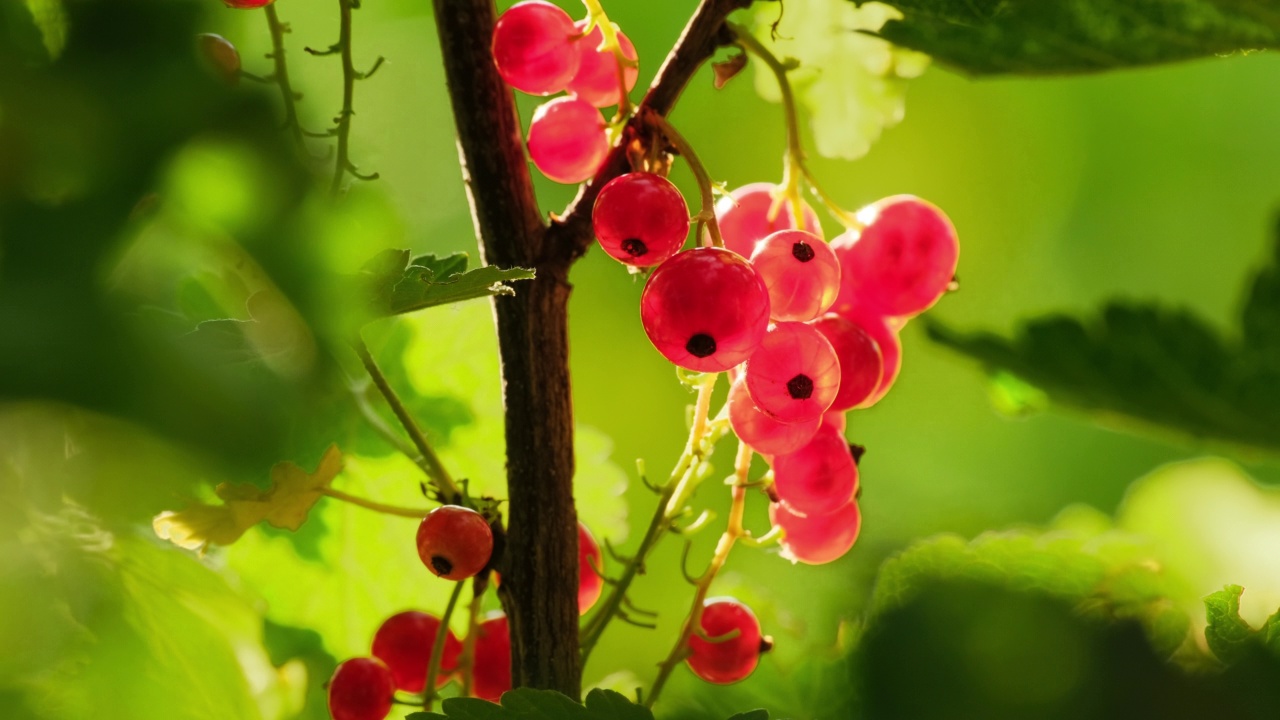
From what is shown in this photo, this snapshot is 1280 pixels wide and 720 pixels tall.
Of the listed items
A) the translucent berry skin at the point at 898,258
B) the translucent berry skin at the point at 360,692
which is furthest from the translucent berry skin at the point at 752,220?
the translucent berry skin at the point at 360,692

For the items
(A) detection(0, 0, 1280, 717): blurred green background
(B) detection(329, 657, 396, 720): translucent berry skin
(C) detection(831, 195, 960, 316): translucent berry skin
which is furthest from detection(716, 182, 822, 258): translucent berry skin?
(B) detection(329, 657, 396, 720): translucent berry skin

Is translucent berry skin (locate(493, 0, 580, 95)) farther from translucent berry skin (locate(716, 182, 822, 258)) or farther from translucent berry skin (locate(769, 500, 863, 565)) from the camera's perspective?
translucent berry skin (locate(769, 500, 863, 565))

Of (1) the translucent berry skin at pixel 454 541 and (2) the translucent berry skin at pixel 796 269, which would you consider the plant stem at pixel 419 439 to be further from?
(2) the translucent berry skin at pixel 796 269

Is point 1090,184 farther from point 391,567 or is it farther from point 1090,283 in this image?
point 391,567

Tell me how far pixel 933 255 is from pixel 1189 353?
31 centimetres

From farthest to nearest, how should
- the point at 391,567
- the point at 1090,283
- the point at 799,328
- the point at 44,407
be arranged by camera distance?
1. the point at 1090,283
2. the point at 391,567
3. the point at 799,328
4. the point at 44,407

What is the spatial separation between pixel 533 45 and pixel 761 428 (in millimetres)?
182

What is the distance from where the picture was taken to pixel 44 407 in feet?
0.44

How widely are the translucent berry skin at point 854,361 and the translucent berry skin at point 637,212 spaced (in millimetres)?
86

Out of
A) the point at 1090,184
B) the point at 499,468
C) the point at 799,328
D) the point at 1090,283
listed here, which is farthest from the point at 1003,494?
the point at 799,328

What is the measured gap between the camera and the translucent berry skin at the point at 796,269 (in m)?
0.44

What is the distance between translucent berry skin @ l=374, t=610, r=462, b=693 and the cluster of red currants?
222mm

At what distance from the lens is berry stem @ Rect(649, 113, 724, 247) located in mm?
435

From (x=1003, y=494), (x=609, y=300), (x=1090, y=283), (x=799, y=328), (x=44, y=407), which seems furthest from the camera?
(x=1090, y=283)
